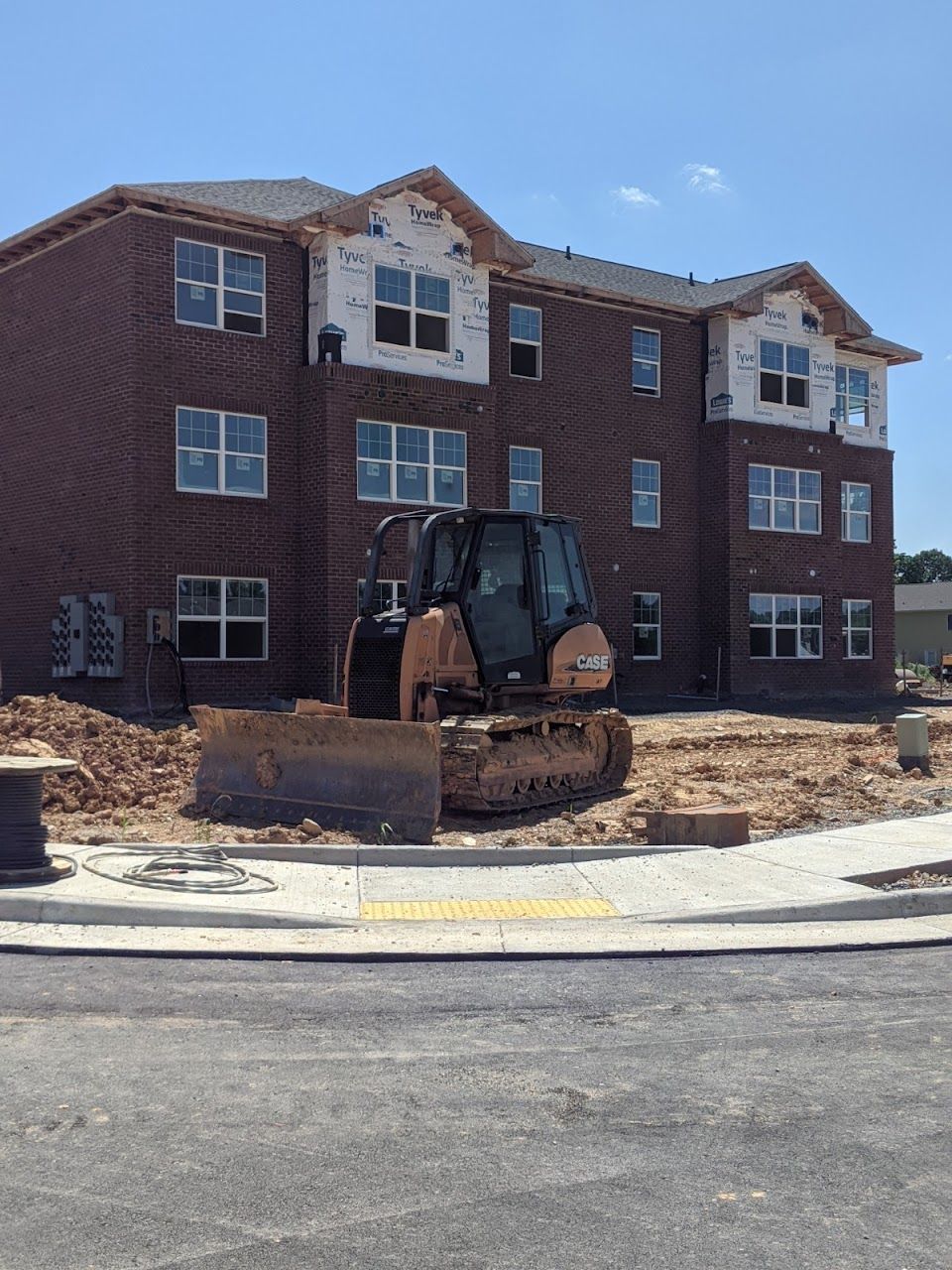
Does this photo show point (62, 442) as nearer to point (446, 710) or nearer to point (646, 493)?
point (646, 493)

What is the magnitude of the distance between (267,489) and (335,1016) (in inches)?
822

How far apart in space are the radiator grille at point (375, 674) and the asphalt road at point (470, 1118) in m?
5.82

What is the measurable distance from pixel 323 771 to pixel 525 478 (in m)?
19.1

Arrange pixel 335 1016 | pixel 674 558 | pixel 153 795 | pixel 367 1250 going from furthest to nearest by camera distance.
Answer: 1. pixel 674 558
2. pixel 153 795
3. pixel 335 1016
4. pixel 367 1250

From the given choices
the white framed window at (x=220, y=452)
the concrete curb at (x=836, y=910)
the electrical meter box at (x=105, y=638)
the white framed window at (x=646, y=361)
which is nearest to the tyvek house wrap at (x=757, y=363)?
the white framed window at (x=646, y=361)

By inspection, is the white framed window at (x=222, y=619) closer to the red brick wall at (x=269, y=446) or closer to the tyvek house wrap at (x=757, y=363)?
the red brick wall at (x=269, y=446)

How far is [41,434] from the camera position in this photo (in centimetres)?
2741

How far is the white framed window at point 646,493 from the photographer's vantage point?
32938 millimetres

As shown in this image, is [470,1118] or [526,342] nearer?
[470,1118]

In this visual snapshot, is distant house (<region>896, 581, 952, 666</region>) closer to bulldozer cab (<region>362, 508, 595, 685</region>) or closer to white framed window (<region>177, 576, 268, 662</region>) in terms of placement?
→ white framed window (<region>177, 576, 268, 662</region>)

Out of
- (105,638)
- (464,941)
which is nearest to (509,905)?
(464,941)

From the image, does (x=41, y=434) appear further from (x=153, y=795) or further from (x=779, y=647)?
(x=779, y=647)

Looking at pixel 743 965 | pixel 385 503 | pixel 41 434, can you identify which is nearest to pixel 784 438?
pixel 385 503

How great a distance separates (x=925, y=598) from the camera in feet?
232
